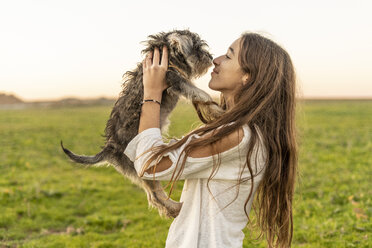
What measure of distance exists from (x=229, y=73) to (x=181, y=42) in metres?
1.30

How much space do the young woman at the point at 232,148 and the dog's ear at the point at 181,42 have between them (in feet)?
3.43

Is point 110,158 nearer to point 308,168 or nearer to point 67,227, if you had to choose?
point 67,227

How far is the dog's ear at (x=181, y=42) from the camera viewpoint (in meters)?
3.61

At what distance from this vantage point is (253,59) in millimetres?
2521

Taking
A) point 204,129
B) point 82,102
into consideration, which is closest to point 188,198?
point 204,129

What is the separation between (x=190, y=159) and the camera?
7.29ft

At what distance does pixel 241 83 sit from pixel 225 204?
0.96 m

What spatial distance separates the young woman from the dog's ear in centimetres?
104

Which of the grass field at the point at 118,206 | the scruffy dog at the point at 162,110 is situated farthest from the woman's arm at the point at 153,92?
the grass field at the point at 118,206

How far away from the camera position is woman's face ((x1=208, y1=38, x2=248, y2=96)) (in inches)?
103

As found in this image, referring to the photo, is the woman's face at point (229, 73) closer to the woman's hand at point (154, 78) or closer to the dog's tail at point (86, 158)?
the woman's hand at point (154, 78)

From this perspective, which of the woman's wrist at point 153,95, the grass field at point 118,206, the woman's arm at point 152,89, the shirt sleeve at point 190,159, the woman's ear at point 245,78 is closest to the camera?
the shirt sleeve at point 190,159

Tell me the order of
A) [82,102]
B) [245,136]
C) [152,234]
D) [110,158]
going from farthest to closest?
[82,102] < [152,234] < [110,158] < [245,136]

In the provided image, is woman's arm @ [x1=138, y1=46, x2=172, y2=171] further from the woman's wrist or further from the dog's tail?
the dog's tail
